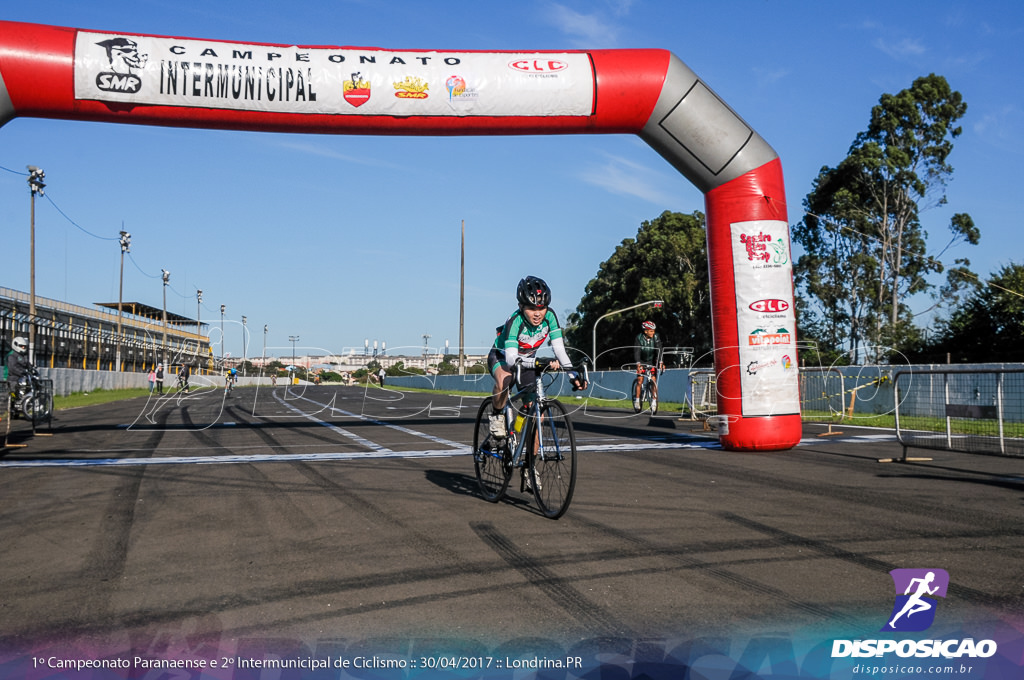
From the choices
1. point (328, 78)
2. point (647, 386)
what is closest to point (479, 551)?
point (328, 78)

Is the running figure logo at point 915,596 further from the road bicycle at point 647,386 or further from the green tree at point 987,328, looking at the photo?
the green tree at point 987,328

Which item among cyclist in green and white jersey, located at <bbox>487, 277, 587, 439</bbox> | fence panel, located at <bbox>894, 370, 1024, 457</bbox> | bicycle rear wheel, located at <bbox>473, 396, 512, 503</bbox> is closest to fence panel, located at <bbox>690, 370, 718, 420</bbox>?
fence panel, located at <bbox>894, 370, 1024, 457</bbox>

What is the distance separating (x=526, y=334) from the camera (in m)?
6.71

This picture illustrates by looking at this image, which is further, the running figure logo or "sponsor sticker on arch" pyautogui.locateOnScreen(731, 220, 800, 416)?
"sponsor sticker on arch" pyautogui.locateOnScreen(731, 220, 800, 416)

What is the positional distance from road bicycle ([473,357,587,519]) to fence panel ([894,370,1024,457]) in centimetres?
508

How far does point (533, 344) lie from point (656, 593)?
317 cm

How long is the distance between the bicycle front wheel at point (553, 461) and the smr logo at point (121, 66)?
7.87m

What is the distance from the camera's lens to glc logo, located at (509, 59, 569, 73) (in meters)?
11.0

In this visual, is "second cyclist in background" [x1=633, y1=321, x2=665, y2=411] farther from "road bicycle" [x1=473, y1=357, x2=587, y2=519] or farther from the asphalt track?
"road bicycle" [x1=473, y1=357, x2=587, y2=519]

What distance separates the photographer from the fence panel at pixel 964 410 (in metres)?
8.77

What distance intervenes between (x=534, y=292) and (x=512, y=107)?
17.8ft

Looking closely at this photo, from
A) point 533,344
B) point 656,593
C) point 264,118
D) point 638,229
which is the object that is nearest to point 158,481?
point 533,344

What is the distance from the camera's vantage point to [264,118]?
10734 millimetres

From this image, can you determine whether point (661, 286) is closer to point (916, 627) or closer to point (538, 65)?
point (538, 65)
